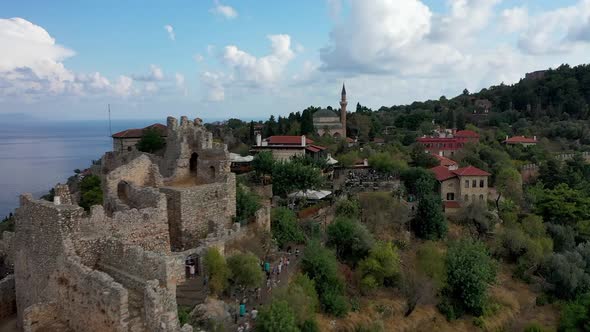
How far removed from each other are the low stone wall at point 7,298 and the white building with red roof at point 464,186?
31.8 metres

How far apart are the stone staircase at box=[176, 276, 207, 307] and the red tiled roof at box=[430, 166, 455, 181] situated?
27195 millimetres

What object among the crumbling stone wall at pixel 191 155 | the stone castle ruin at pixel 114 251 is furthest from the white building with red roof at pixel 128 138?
the stone castle ruin at pixel 114 251

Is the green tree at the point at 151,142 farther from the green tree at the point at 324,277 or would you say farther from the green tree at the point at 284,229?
the green tree at the point at 324,277

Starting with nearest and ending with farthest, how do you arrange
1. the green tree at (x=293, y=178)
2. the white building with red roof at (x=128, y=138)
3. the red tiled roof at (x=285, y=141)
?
the green tree at (x=293, y=178), the red tiled roof at (x=285, y=141), the white building with red roof at (x=128, y=138)

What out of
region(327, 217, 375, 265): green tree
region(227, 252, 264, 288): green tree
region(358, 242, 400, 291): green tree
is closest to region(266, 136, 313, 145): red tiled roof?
region(327, 217, 375, 265): green tree

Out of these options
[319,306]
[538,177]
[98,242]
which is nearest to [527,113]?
[538,177]

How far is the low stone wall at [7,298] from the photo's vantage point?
52.3 feet

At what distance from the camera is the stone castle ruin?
10.5m

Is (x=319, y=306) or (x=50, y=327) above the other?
(x=50, y=327)

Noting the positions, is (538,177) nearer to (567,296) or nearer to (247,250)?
(567,296)

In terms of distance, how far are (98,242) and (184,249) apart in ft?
21.1

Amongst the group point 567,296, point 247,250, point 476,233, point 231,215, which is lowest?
point 567,296

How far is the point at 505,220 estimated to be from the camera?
36.8 meters

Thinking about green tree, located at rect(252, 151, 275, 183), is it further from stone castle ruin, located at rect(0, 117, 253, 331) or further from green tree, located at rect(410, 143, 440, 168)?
green tree, located at rect(410, 143, 440, 168)
